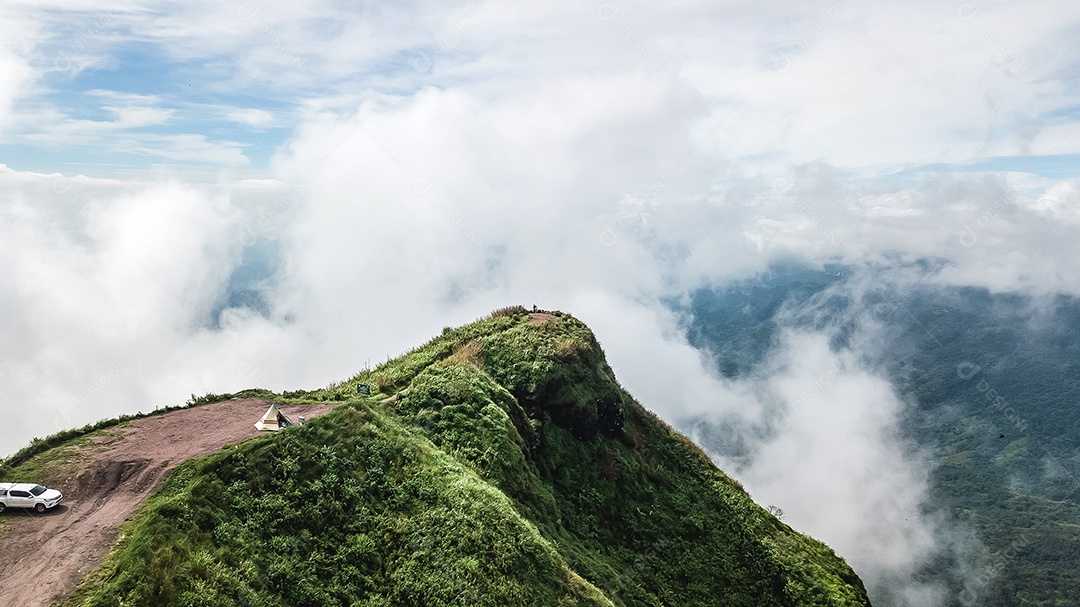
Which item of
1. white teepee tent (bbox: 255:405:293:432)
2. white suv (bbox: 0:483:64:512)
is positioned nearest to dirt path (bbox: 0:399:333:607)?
white suv (bbox: 0:483:64:512)

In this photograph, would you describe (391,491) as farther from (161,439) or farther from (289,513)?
(161,439)

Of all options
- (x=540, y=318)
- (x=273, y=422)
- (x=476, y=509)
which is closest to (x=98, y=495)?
(x=273, y=422)

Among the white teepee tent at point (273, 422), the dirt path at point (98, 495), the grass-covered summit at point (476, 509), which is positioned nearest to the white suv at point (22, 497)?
the dirt path at point (98, 495)

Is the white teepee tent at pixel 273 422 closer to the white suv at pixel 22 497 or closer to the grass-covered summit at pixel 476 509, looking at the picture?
the grass-covered summit at pixel 476 509

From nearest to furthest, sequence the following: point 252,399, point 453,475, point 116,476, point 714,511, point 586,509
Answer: point 116,476 < point 453,475 < point 252,399 < point 586,509 < point 714,511

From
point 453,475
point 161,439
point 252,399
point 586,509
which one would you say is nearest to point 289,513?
point 453,475

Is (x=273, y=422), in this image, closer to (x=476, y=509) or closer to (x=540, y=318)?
(x=476, y=509)
